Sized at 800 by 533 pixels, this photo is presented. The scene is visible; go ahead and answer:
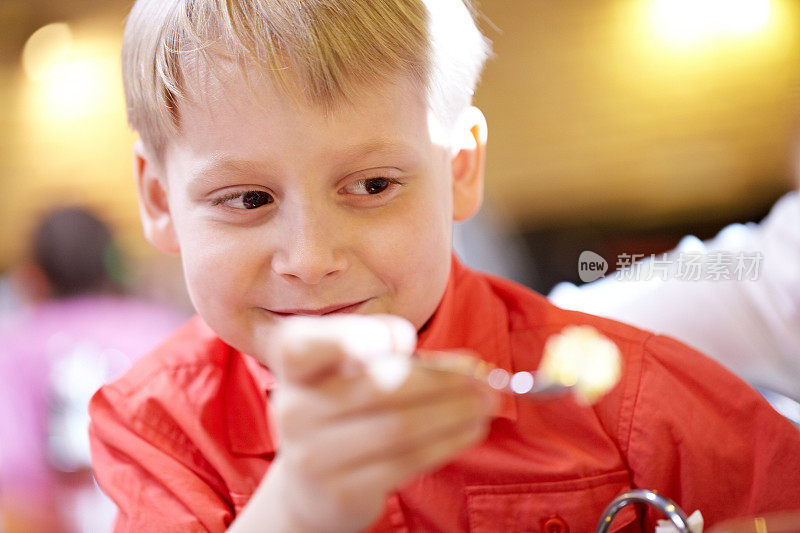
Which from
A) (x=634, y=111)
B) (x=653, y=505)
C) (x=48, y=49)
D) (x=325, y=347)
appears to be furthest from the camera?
(x=48, y=49)

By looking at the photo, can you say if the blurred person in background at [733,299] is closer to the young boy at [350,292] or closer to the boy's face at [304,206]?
the young boy at [350,292]

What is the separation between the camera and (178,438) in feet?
1.99

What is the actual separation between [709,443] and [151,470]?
405mm

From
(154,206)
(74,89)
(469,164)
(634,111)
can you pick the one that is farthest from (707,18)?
(74,89)

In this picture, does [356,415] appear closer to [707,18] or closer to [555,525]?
[555,525]

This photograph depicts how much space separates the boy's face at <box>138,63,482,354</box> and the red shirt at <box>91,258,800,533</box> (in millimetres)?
78

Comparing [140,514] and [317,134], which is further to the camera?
[140,514]

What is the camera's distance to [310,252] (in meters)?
0.47

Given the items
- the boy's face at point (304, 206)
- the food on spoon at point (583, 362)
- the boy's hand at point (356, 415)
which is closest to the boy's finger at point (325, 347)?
the boy's hand at point (356, 415)

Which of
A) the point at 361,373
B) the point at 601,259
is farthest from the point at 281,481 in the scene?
the point at 601,259

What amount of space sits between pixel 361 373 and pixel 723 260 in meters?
0.32

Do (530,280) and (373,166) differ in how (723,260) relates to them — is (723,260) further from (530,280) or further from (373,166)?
(373,166)

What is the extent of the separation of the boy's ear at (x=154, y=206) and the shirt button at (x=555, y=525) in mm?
346

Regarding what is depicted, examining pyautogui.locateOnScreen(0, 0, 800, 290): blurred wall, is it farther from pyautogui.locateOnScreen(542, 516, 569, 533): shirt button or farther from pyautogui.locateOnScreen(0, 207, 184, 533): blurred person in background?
pyautogui.locateOnScreen(0, 207, 184, 533): blurred person in background
